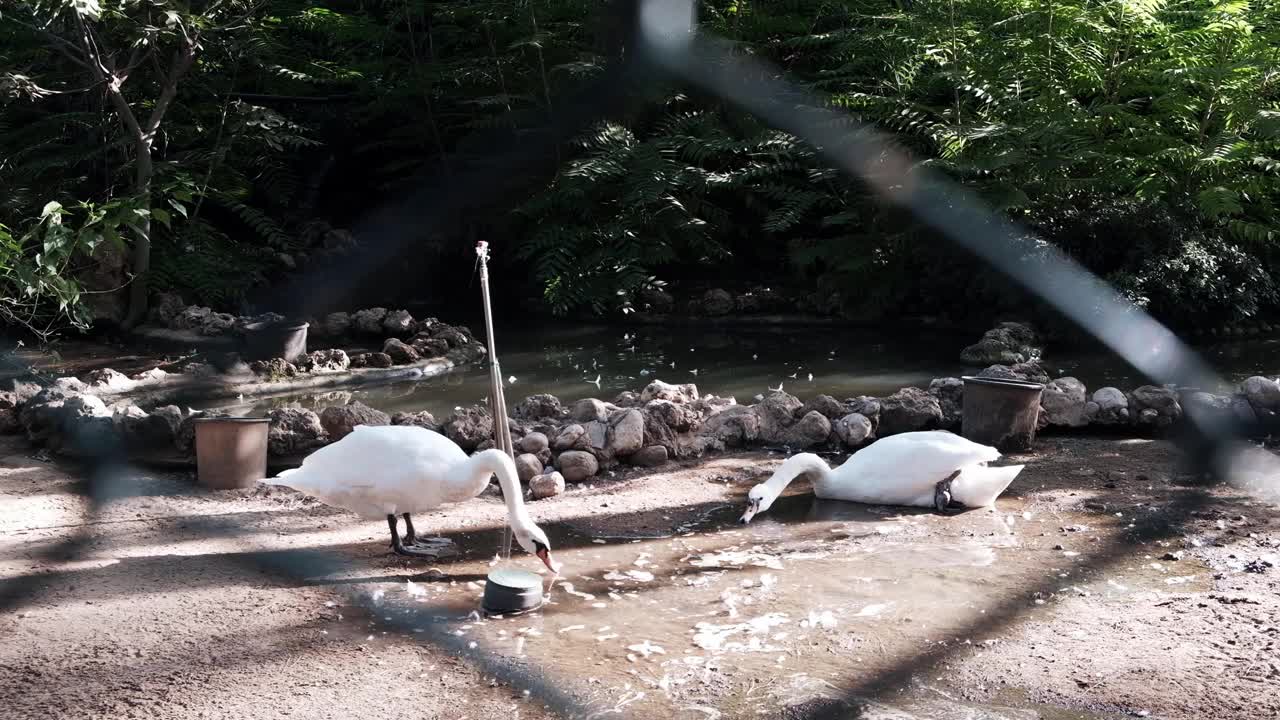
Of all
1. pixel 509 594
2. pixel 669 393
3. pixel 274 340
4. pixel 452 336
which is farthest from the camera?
pixel 452 336

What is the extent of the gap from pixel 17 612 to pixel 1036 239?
27.3 ft

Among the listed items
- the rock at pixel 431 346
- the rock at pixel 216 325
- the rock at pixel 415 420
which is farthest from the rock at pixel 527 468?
the rock at pixel 216 325

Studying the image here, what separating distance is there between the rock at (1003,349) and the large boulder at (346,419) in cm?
469

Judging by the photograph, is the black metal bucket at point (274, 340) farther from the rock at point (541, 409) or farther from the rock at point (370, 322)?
the rock at point (541, 409)

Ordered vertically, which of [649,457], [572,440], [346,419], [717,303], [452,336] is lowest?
[649,457]

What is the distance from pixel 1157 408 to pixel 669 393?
250 centimetres

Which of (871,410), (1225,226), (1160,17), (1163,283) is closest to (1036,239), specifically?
(1163,283)

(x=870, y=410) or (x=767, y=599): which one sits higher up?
(x=870, y=410)

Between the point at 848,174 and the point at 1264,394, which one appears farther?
the point at 848,174

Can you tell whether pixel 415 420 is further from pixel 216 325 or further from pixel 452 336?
pixel 216 325

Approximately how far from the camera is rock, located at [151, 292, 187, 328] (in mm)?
9695

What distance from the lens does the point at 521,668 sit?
2992 millimetres

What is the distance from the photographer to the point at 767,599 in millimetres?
3479

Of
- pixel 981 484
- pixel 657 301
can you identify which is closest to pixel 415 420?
pixel 981 484
